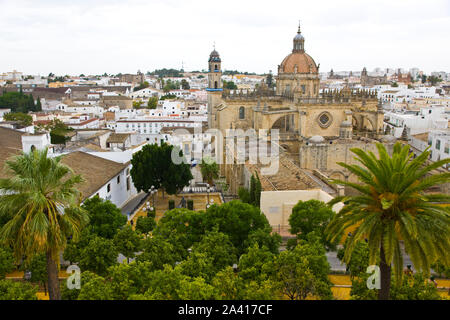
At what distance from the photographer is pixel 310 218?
60.4 feet

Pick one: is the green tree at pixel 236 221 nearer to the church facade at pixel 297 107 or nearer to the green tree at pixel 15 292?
the green tree at pixel 15 292

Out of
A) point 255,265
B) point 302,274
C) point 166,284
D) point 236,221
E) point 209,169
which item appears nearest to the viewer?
point 166,284

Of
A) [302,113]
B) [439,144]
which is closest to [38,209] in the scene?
[302,113]

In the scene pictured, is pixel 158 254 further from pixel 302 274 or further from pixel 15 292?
pixel 302 274

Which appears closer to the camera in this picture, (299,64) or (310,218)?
(310,218)

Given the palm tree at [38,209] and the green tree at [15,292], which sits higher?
the palm tree at [38,209]

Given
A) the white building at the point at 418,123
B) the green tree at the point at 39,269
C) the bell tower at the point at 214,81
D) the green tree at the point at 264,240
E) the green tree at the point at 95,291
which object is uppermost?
the bell tower at the point at 214,81

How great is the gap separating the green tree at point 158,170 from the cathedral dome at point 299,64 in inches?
758

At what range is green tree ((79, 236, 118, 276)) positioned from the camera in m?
15.1

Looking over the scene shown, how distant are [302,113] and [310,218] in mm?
22551

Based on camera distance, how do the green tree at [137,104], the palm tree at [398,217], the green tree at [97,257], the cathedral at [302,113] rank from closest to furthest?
the palm tree at [398,217], the green tree at [97,257], the cathedral at [302,113], the green tree at [137,104]

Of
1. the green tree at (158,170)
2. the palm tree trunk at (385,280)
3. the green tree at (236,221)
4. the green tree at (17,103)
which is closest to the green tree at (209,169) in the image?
the green tree at (158,170)

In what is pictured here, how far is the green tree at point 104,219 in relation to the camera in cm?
1777
